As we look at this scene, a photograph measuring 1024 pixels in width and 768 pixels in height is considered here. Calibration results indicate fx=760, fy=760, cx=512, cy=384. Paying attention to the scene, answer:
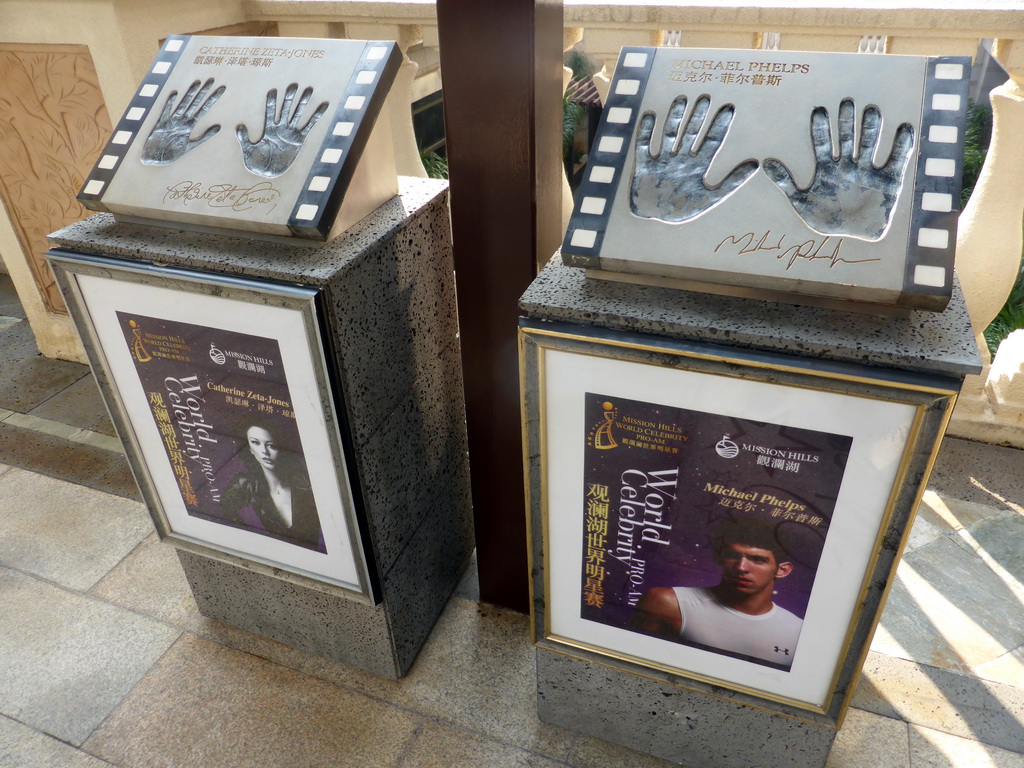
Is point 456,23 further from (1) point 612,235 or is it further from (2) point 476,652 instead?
(2) point 476,652

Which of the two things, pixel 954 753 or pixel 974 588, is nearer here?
pixel 954 753

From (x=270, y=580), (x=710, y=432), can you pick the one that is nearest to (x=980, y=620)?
(x=710, y=432)

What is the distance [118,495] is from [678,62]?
315cm

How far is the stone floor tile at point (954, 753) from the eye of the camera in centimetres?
233

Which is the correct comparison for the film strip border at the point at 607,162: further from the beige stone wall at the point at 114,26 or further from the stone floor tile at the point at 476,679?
the beige stone wall at the point at 114,26

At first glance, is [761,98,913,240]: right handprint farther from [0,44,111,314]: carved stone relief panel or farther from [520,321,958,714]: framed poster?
[0,44,111,314]: carved stone relief panel

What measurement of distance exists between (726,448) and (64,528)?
9.92 feet

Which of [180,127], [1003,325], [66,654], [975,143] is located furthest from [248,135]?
[975,143]

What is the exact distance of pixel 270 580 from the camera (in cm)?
267

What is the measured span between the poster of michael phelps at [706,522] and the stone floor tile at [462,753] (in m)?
0.65

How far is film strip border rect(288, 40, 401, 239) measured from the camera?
186cm

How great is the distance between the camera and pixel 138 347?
7.30 feet

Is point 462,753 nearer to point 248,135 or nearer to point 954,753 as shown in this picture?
point 954,753

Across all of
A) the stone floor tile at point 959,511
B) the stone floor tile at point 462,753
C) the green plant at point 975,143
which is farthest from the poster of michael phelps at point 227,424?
the green plant at point 975,143
